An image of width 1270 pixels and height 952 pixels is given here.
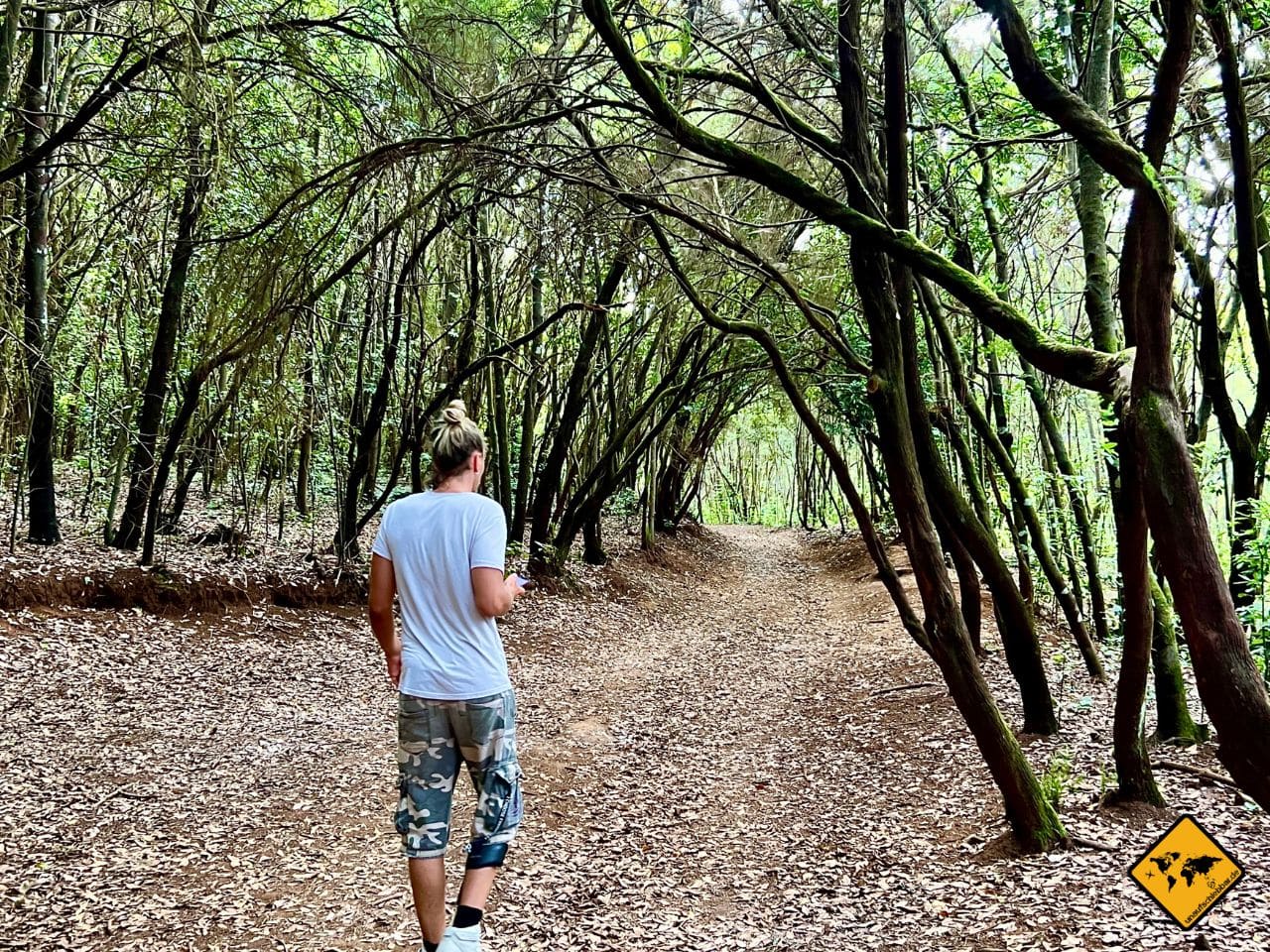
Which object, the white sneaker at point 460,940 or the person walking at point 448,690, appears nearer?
the white sneaker at point 460,940

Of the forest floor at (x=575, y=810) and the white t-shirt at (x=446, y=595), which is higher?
the white t-shirt at (x=446, y=595)

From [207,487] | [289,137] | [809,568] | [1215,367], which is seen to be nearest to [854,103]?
[1215,367]

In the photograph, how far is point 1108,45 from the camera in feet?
13.4

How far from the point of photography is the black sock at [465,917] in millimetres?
2678

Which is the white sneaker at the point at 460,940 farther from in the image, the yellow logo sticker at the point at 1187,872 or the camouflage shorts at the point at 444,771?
the yellow logo sticker at the point at 1187,872

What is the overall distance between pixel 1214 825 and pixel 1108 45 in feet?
12.0

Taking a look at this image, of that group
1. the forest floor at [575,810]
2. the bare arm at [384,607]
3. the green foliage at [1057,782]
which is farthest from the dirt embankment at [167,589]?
the green foliage at [1057,782]

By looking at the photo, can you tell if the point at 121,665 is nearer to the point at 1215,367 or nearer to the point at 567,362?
the point at 1215,367

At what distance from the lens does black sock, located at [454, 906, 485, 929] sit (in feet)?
8.79

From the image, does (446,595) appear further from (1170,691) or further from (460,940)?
(1170,691)

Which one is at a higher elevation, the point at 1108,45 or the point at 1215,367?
the point at 1108,45

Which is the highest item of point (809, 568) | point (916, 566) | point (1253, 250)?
point (1253, 250)

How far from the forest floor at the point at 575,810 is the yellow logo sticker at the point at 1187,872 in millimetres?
893

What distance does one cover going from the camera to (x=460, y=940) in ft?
8.70
